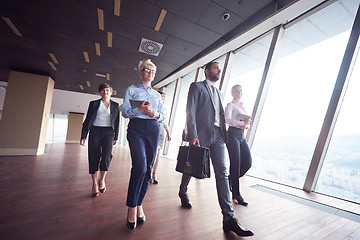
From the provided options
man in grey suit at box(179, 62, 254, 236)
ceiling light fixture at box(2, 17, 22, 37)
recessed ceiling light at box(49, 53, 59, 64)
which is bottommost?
man in grey suit at box(179, 62, 254, 236)

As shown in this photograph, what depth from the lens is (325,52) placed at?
3055mm

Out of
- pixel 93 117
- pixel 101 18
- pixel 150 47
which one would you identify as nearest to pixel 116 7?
pixel 101 18

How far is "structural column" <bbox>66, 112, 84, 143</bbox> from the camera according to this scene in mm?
17391

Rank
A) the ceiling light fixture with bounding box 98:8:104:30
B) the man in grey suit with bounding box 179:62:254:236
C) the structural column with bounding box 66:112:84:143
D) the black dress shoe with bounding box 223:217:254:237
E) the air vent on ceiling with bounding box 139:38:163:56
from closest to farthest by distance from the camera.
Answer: the black dress shoe with bounding box 223:217:254:237
the man in grey suit with bounding box 179:62:254:236
the ceiling light fixture with bounding box 98:8:104:30
the air vent on ceiling with bounding box 139:38:163:56
the structural column with bounding box 66:112:84:143

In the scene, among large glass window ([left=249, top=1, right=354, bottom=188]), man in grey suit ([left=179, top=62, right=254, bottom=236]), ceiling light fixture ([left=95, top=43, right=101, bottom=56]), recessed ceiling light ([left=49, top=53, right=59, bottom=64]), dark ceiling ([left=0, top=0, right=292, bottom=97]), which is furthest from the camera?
recessed ceiling light ([left=49, top=53, right=59, bottom=64])

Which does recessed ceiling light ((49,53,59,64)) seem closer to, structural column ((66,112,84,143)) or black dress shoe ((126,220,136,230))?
black dress shoe ((126,220,136,230))

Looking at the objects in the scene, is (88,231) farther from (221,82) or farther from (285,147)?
(221,82)

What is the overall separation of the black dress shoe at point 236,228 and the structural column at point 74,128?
19377 mm

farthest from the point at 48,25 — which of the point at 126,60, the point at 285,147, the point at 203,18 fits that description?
the point at 285,147

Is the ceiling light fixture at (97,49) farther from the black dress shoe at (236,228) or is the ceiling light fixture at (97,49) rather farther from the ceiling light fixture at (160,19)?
the black dress shoe at (236,228)

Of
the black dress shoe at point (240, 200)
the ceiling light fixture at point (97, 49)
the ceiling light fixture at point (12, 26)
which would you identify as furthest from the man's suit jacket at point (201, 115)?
the ceiling light fixture at point (12, 26)

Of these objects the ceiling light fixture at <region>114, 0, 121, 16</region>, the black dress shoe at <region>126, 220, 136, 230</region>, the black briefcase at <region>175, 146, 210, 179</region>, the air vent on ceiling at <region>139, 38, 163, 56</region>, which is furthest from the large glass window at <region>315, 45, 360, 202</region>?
the ceiling light fixture at <region>114, 0, 121, 16</region>

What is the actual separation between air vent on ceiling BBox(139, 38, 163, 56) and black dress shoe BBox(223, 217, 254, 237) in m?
4.09

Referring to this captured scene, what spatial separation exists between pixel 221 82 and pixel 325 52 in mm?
2436
